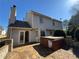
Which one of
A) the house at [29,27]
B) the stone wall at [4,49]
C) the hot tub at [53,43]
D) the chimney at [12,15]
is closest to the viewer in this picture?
the stone wall at [4,49]

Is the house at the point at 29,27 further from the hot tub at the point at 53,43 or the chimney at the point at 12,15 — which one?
the hot tub at the point at 53,43

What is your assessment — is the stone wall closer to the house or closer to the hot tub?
the house

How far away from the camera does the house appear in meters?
17.6

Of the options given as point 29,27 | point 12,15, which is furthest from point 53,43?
point 12,15

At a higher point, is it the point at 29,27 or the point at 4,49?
the point at 29,27

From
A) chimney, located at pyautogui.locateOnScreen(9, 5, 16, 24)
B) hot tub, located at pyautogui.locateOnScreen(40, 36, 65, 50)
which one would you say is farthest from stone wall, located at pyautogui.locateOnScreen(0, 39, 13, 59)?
chimney, located at pyautogui.locateOnScreen(9, 5, 16, 24)

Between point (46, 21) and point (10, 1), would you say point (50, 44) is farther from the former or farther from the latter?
point (10, 1)

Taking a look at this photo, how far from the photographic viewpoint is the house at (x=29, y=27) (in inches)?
694

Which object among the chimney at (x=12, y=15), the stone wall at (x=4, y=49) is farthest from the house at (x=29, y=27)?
the stone wall at (x=4, y=49)

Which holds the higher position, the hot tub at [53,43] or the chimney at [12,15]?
the chimney at [12,15]

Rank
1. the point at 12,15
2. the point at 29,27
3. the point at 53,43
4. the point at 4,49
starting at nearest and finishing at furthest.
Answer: the point at 4,49 < the point at 53,43 < the point at 12,15 < the point at 29,27

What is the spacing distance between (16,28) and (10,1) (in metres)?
6.83

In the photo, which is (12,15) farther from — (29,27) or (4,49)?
(4,49)

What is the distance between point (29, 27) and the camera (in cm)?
2003
